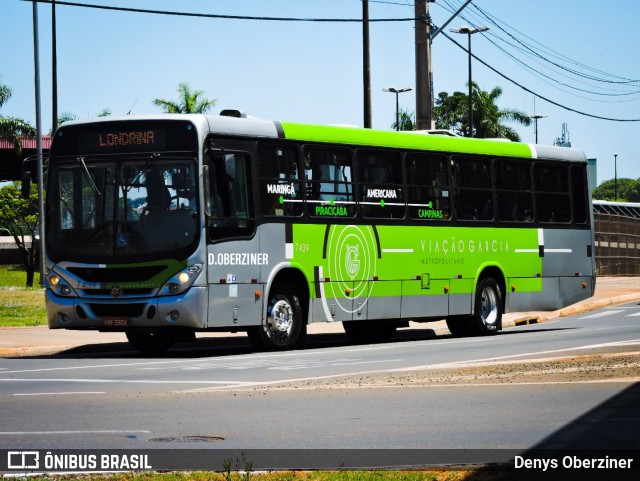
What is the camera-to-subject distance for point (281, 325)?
73.0ft

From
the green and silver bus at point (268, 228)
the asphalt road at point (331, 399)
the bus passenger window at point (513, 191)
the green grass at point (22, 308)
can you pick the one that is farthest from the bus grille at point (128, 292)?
the bus passenger window at point (513, 191)

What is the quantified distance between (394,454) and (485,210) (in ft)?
57.0

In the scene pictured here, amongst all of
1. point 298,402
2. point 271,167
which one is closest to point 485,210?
point 271,167

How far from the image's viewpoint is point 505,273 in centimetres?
2755

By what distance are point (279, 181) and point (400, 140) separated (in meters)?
3.60

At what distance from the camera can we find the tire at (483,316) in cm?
2705

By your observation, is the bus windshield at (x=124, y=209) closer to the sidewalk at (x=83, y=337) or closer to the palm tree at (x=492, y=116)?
the sidewalk at (x=83, y=337)

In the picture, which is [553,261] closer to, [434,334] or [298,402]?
[434,334]

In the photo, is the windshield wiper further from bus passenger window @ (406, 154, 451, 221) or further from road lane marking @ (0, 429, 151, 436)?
road lane marking @ (0, 429, 151, 436)

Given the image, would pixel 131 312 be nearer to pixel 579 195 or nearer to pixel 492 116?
pixel 579 195

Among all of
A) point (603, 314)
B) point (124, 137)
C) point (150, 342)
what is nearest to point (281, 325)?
point (150, 342)

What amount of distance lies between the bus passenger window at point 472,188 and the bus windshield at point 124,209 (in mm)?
7137

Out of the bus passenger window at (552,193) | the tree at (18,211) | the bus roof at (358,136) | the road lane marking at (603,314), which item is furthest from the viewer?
the tree at (18,211)

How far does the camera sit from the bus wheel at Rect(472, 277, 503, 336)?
27.0 meters
